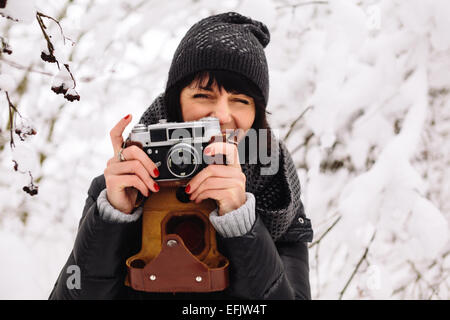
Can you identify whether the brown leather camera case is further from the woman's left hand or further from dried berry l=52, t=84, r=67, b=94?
dried berry l=52, t=84, r=67, b=94

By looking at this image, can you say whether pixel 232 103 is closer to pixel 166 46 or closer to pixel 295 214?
pixel 295 214

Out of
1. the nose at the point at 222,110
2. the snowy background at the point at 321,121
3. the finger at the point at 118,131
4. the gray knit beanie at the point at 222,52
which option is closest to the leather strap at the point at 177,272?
the finger at the point at 118,131

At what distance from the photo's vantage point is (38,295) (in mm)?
1541

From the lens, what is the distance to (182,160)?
75 cm

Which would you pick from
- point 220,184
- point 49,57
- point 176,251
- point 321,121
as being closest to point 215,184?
point 220,184

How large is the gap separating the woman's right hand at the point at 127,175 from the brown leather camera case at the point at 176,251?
5cm

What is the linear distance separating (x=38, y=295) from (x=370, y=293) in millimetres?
1486

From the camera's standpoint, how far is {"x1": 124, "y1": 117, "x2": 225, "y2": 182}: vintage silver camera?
2.45 ft

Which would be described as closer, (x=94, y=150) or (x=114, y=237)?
(x=114, y=237)

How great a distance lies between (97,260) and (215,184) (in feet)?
1.00

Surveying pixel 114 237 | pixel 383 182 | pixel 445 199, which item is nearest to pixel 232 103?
pixel 114 237

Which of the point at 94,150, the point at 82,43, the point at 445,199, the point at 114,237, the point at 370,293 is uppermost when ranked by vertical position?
the point at 82,43

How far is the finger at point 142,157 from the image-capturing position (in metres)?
0.74

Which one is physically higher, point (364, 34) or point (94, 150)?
point (364, 34)
